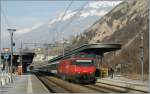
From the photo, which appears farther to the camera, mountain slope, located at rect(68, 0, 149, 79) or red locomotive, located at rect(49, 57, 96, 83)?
mountain slope, located at rect(68, 0, 149, 79)

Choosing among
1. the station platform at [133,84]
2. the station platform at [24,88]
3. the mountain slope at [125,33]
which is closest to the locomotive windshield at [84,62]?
the station platform at [133,84]

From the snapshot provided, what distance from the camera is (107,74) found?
64000 mm

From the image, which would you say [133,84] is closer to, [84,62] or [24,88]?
[24,88]

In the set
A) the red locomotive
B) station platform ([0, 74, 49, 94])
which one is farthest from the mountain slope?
station platform ([0, 74, 49, 94])

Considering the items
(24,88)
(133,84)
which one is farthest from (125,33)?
(24,88)

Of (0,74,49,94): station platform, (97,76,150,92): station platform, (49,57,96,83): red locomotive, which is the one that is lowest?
(0,74,49,94): station platform

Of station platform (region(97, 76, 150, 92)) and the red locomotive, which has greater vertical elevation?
the red locomotive

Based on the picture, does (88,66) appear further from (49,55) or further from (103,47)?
(49,55)

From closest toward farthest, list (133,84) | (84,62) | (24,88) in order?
(24,88)
(133,84)
(84,62)

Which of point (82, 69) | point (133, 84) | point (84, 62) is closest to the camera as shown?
point (133, 84)

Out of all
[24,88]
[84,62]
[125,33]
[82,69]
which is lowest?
[24,88]

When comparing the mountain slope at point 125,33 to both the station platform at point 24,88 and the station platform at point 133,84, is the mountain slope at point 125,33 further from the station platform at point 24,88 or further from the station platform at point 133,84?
the station platform at point 24,88

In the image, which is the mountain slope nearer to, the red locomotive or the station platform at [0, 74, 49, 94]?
the red locomotive

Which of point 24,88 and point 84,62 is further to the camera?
point 84,62
